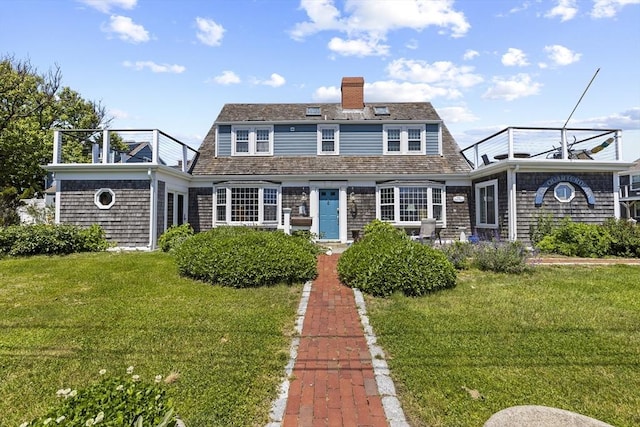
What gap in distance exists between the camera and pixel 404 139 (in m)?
16.0

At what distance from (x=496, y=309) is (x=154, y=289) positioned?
631 centimetres

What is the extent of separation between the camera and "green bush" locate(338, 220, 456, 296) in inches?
257

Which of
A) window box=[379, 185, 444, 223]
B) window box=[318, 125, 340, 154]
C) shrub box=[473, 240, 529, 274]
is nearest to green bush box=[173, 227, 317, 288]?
shrub box=[473, 240, 529, 274]

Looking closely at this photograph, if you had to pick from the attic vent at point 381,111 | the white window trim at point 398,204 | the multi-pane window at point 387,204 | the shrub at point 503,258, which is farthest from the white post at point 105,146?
the shrub at point 503,258

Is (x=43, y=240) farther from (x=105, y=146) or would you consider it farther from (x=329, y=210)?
(x=329, y=210)

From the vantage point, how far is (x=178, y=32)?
381 inches

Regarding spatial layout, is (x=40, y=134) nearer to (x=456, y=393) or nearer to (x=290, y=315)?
(x=290, y=315)

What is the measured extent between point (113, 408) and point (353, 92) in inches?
683

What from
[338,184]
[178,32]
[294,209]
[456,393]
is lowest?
[456,393]

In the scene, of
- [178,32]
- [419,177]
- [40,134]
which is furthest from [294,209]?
[40,134]

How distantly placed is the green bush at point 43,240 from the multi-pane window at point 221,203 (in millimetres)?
4723

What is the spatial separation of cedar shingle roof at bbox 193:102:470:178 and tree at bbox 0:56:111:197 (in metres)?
10.6

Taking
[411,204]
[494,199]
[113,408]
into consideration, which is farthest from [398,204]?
[113,408]

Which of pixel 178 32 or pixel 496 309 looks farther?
pixel 178 32
